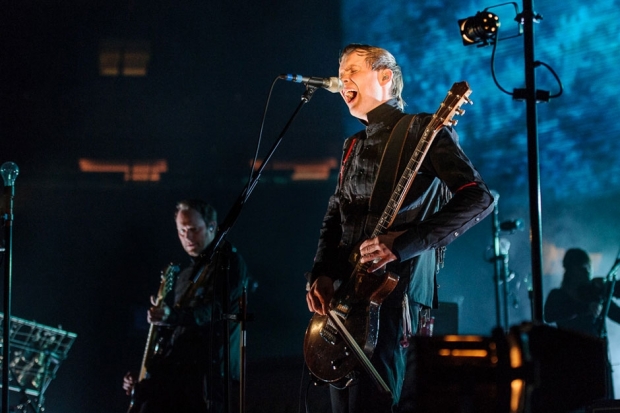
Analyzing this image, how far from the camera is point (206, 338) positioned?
167 inches

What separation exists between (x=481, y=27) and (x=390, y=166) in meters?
1.69

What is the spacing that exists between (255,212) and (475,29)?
301cm

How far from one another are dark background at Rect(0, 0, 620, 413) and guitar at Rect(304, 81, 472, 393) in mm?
3078

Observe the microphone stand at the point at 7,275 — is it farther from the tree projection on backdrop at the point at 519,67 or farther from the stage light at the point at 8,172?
the tree projection on backdrop at the point at 519,67

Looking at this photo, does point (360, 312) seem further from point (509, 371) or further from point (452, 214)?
point (509, 371)

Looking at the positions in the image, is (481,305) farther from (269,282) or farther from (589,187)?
(269,282)

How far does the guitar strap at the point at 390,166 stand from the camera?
2602 mm

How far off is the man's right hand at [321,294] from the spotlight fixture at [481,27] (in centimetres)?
206

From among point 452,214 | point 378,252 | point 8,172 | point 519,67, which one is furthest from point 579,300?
point 8,172

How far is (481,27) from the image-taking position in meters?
3.89

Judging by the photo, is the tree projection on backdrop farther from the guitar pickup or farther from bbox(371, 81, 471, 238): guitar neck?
the guitar pickup

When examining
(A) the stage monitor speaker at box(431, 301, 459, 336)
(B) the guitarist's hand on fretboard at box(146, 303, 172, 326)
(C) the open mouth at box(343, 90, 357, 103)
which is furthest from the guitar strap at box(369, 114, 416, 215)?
(A) the stage monitor speaker at box(431, 301, 459, 336)

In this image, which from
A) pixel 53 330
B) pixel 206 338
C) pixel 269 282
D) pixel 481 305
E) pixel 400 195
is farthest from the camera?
pixel 481 305

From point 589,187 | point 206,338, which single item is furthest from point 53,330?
point 589,187
